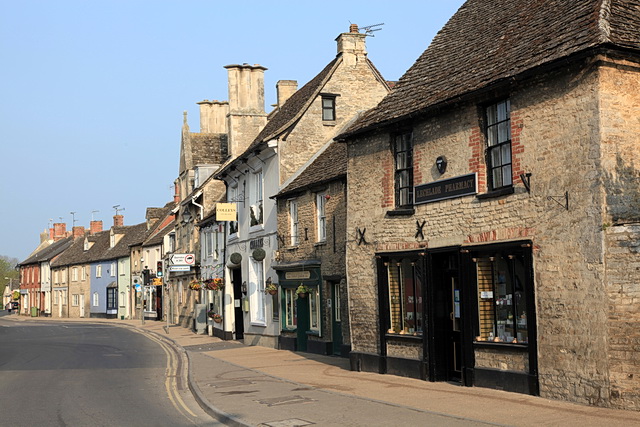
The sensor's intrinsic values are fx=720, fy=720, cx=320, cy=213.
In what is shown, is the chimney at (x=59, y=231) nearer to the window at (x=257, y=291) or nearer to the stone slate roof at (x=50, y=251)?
the stone slate roof at (x=50, y=251)

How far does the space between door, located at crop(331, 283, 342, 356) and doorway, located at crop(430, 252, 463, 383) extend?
6.65m

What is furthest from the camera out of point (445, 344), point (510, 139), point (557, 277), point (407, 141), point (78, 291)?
point (78, 291)

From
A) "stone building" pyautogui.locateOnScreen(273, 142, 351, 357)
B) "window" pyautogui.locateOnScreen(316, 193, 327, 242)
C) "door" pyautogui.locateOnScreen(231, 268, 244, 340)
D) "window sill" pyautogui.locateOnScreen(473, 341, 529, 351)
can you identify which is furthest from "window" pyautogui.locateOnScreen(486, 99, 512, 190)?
"door" pyautogui.locateOnScreen(231, 268, 244, 340)

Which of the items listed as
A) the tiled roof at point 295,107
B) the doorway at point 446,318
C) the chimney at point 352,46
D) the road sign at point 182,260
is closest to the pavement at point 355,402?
the doorway at point 446,318

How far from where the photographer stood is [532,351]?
12.6 m

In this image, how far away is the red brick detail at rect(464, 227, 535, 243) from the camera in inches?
506

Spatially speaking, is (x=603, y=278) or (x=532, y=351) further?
(x=532, y=351)

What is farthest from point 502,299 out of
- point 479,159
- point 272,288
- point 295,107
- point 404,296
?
point 295,107

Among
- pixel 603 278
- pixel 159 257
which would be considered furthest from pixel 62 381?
pixel 159 257

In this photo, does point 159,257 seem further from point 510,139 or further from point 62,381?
point 510,139

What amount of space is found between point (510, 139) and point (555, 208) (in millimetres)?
1843

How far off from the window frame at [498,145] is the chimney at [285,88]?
22.0m

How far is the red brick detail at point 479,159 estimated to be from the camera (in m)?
14.1

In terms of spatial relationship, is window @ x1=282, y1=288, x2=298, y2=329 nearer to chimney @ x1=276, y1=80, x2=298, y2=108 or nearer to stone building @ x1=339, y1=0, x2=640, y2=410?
stone building @ x1=339, y1=0, x2=640, y2=410
